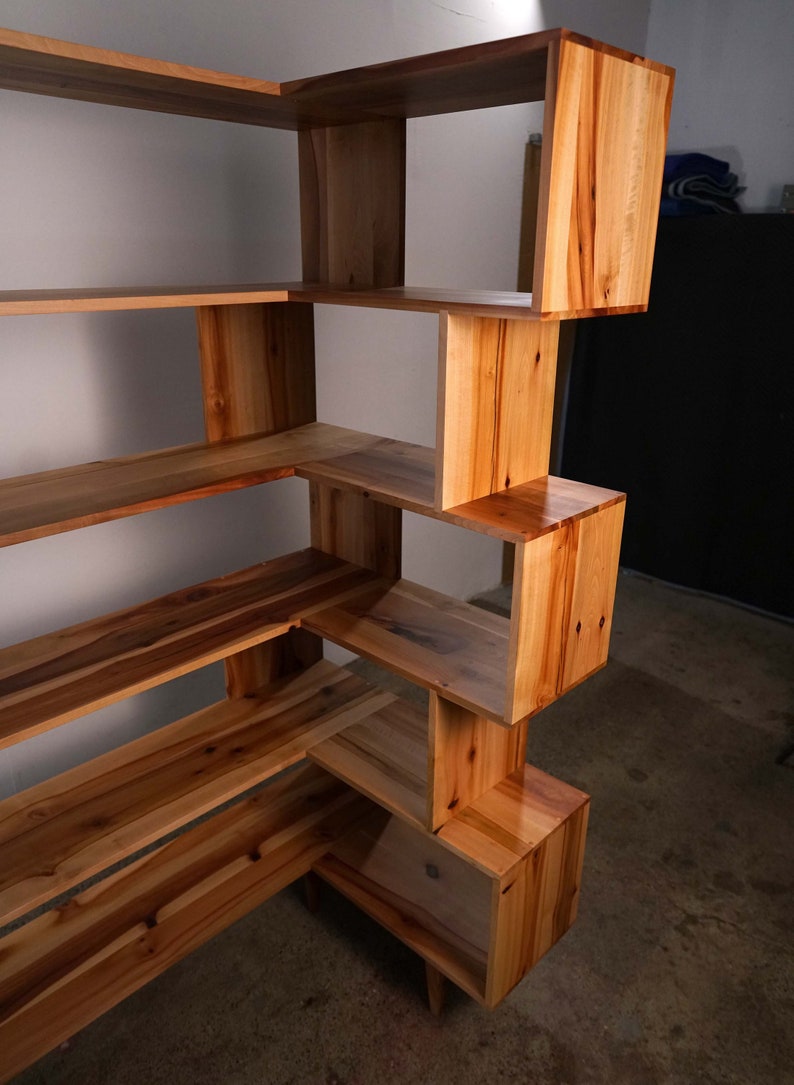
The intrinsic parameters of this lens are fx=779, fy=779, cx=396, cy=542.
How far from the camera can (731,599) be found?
3818 millimetres

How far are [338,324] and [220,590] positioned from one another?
128 cm

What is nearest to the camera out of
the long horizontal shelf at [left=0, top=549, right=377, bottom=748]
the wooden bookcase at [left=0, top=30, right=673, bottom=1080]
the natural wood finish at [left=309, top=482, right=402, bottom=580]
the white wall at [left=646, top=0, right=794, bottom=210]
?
the wooden bookcase at [left=0, top=30, right=673, bottom=1080]

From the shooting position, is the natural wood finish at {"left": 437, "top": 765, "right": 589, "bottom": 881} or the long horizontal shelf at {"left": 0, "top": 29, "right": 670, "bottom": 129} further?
the natural wood finish at {"left": 437, "top": 765, "right": 589, "bottom": 881}

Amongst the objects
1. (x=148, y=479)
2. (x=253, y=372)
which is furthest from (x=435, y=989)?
(x=253, y=372)

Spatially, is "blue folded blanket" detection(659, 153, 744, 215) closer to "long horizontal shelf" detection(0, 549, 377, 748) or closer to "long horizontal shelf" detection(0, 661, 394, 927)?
"long horizontal shelf" detection(0, 549, 377, 748)

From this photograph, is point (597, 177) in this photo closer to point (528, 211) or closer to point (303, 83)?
point (303, 83)

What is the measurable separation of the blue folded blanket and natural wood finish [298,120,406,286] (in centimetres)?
224

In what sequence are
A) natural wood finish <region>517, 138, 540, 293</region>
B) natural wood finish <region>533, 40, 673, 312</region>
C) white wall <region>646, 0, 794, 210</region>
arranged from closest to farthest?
natural wood finish <region>533, 40, 673, 312</region> → natural wood finish <region>517, 138, 540, 293</region> → white wall <region>646, 0, 794, 210</region>

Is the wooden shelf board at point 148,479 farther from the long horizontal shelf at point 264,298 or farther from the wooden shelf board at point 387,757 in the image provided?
the wooden shelf board at point 387,757

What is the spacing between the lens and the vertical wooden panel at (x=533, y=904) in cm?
155

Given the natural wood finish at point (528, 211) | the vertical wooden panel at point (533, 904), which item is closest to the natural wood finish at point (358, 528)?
the vertical wooden panel at point (533, 904)

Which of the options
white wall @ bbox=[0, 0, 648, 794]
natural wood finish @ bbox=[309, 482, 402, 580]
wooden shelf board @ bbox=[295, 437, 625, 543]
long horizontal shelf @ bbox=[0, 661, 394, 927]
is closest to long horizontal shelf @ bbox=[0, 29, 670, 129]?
white wall @ bbox=[0, 0, 648, 794]

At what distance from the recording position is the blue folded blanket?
3457mm

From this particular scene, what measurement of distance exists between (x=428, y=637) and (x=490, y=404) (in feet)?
1.81
